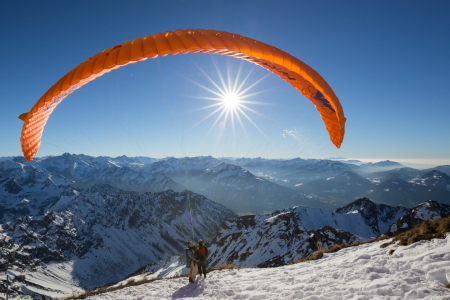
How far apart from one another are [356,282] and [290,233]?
240 ft

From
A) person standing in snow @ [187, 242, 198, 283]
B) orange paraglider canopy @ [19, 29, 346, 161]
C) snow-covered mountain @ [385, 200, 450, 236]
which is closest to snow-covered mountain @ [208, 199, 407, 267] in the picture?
snow-covered mountain @ [385, 200, 450, 236]

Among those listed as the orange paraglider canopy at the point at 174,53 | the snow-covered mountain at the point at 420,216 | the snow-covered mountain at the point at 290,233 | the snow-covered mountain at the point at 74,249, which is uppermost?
the orange paraglider canopy at the point at 174,53

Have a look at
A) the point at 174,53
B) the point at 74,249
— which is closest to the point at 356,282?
the point at 174,53

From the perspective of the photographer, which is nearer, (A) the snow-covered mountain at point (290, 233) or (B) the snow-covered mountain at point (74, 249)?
(A) the snow-covered mountain at point (290, 233)

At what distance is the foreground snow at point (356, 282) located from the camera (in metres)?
4.52

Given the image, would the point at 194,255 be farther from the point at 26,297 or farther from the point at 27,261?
the point at 27,261

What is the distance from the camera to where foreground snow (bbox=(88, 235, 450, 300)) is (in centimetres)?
452

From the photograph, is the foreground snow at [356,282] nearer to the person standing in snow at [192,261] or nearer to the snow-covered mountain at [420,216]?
the person standing in snow at [192,261]

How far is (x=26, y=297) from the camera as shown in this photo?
109875 mm

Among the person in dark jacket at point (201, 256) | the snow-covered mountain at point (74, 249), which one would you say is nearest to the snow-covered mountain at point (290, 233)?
the person in dark jacket at point (201, 256)

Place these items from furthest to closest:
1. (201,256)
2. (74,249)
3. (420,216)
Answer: (74,249), (420,216), (201,256)

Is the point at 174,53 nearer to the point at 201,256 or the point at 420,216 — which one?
the point at 201,256

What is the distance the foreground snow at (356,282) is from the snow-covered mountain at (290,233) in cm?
4578

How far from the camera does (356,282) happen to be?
5.28 m
